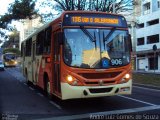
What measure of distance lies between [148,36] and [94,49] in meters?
59.3

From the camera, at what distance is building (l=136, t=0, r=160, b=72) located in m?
67.5

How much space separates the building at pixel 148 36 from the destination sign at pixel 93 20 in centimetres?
5299

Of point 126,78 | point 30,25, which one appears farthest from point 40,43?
point 30,25

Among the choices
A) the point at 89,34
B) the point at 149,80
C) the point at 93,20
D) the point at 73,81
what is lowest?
the point at 149,80

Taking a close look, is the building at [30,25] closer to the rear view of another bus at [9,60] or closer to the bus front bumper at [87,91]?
the rear view of another bus at [9,60]

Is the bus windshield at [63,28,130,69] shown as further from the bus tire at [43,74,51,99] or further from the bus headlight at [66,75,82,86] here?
the bus tire at [43,74,51,99]

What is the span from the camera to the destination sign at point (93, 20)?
1299 cm

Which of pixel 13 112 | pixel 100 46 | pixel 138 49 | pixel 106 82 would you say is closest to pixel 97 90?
pixel 106 82

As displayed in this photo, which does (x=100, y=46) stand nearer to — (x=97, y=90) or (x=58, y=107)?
(x=97, y=90)

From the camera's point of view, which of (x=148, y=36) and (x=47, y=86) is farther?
(x=148, y=36)

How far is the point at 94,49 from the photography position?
1278 centimetres

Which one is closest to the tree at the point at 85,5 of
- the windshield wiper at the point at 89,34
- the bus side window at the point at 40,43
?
the bus side window at the point at 40,43

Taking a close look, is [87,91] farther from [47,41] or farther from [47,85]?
[47,41]

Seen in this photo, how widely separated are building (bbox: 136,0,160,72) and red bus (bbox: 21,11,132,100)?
53255 millimetres
